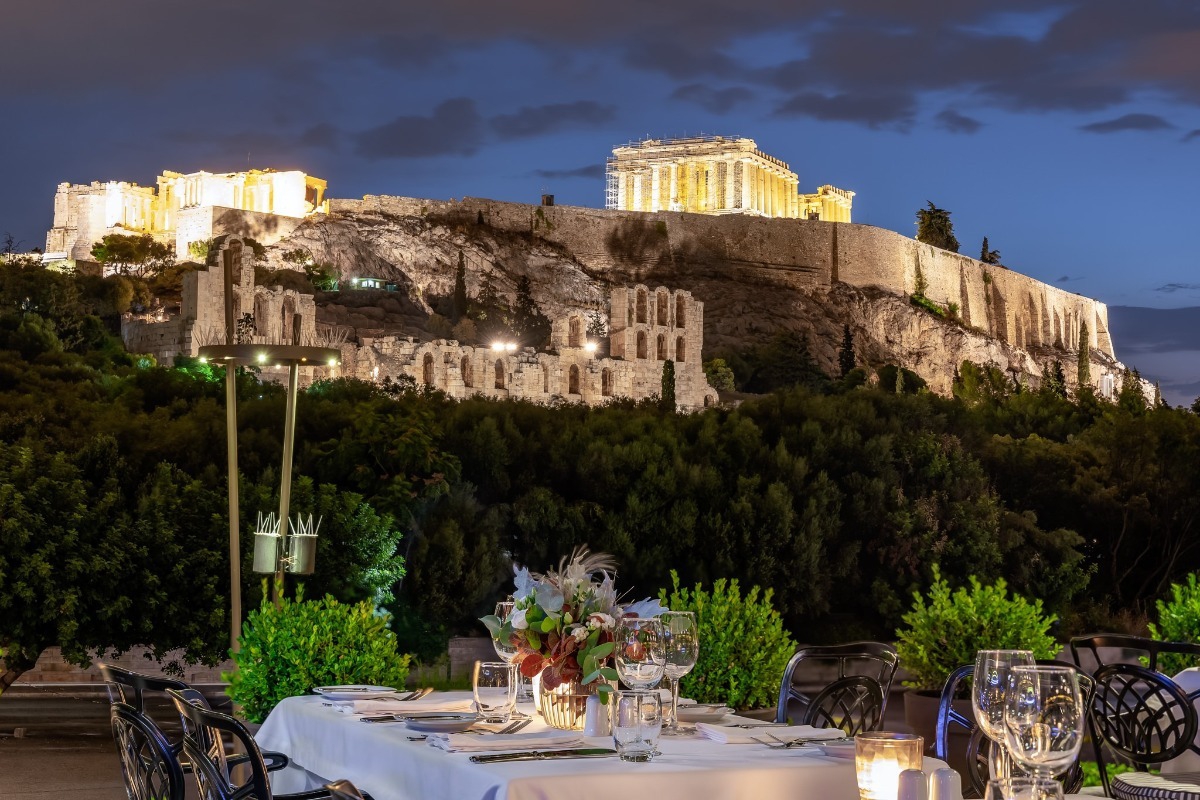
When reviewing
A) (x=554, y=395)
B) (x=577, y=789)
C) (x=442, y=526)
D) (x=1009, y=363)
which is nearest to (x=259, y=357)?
(x=577, y=789)

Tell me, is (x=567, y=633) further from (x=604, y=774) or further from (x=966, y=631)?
(x=966, y=631)

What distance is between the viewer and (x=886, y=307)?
63500 mm

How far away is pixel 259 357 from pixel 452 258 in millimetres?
48501

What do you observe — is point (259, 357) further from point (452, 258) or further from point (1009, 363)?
point (1009, 363)

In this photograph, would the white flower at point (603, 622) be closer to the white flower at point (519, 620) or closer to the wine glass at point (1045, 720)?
the white flower at point (519, 620)

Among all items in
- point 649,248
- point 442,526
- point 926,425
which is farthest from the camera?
point 649,248

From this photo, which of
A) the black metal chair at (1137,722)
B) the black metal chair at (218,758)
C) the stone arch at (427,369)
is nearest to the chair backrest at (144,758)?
the black metal chair at (218,758)

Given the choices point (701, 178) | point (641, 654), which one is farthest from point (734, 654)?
point (701, 178)

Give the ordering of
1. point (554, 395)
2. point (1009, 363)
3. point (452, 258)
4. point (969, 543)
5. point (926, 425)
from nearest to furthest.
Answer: point (969, 543), point (926, 425), point (554, 395), point (452, 258), point (1009, 363)

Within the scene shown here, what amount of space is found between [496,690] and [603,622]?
44 cm

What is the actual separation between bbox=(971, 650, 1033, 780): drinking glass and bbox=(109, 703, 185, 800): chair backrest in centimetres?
177

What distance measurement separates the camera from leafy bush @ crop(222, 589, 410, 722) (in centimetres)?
604

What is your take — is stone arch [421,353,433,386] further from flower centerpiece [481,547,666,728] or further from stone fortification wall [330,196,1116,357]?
flower centerpiece [481,547,666,728]

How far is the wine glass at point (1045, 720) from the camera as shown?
6.69 ft
